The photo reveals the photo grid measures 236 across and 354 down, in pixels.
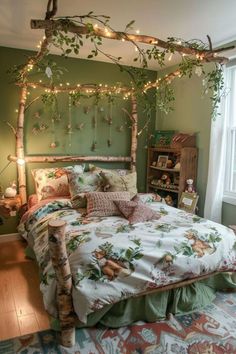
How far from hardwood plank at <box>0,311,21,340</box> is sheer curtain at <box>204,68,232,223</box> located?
2393 millimetres

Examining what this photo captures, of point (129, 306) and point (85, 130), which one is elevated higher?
point (85, 130)

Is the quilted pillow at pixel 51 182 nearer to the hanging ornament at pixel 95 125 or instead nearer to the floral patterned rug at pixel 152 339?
the hanging ornament at pixel 95 125

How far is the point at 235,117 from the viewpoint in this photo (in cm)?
333

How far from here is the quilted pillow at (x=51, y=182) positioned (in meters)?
3.42

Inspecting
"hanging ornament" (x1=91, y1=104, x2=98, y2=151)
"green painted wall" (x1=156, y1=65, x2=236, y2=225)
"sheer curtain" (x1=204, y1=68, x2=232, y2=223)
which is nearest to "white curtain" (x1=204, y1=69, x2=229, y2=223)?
"sheer curtain" (x1=204, y1=68, x2=232, y2=223)

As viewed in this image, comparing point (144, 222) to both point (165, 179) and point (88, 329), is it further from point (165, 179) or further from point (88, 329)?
point (165, 179)

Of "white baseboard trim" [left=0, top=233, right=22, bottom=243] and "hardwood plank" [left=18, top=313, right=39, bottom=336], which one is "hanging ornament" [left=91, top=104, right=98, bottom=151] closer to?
"white baseboard trim" [left=0, top=233, right=22, bottom=243]

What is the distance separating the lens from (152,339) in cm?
190

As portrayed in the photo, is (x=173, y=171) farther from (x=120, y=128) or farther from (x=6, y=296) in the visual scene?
(x=6, y=296)

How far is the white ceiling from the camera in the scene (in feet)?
7.72

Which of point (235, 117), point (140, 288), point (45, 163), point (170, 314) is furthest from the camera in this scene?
point (45, 163)

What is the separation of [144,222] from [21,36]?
248cm

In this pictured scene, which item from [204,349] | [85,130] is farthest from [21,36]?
[204,349]

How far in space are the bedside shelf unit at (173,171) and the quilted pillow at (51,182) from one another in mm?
1238
